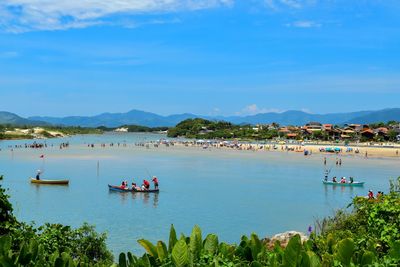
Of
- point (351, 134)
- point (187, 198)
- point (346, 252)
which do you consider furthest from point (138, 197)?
point (351, 134)

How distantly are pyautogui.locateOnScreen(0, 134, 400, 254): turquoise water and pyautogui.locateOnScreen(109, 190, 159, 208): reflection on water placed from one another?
0.25 ft

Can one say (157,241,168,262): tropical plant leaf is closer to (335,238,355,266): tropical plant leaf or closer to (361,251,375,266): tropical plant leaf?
(335,238,355,266): tropical plant leaf

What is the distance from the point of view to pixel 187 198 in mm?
35344

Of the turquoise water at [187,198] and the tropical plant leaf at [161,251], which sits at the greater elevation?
the tropical plant leaf at [161,251]

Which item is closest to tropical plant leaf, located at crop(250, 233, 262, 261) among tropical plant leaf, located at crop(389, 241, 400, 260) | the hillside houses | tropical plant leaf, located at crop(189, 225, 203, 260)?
tropical plant leaf, located at crop(189, 225, 203, 260)

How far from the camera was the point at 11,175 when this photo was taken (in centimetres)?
4916

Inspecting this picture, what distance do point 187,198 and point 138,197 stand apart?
3801 millimetres

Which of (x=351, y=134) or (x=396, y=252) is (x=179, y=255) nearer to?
(x=396, y=252)

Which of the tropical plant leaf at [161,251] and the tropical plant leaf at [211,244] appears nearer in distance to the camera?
the tropical plant leaf at [161,251]

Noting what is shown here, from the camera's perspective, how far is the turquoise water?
25094 mm

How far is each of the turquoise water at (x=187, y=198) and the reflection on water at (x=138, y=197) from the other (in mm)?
75

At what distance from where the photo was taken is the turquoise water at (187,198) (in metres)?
25.1

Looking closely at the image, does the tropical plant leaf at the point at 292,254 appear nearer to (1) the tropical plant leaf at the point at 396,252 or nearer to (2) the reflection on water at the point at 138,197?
(1) the tropical plant leaf at the point at 396,252

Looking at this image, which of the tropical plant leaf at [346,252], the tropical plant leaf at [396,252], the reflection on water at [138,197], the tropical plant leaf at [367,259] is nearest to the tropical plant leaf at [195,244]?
the tropical plant leaf at [346,252]
